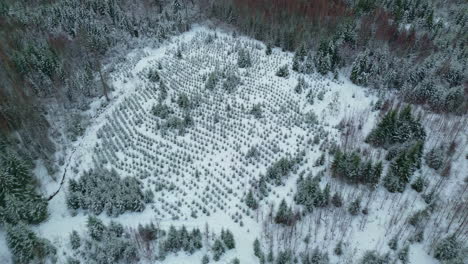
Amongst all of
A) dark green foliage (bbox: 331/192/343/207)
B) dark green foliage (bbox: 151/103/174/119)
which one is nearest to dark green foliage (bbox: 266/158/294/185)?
dark green foliage (bbox: 331/192/343/207)

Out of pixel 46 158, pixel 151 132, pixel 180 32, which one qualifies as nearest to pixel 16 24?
pixel 180 32

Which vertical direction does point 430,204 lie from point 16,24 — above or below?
below

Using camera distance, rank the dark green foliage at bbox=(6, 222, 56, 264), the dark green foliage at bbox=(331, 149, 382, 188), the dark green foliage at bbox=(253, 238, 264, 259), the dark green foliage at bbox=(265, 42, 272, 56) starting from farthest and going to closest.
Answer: the dark green foliage at bbox=(265, 42, 272, 56) → the dark green foliage at bbox=(331, 149, 382, 188) → the dark green foliage at bbox=(253, 238, 264, 259) → the dark green foliage at bbox=(6, 222, 56, 264)

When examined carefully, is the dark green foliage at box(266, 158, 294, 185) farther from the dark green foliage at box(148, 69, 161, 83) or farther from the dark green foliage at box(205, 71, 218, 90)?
the dark green foliage at box(148, 69, 161, 83)

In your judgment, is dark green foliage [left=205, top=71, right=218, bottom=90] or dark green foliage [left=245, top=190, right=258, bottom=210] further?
dark green foliage [left=205, top=71, right=218, bottom=90]

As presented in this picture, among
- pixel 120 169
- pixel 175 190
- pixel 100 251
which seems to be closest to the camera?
pixel 100 251

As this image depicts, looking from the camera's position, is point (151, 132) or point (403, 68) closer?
point (151, 132)

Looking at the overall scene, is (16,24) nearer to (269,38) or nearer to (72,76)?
(72,76)
